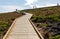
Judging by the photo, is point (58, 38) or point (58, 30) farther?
point (58, 30)

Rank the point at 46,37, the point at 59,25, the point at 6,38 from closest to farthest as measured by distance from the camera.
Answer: the point at 6,38
the point at 46,37
the point at 59,25

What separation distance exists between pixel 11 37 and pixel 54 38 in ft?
13.1

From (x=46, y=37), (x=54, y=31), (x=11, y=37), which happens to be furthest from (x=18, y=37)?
(x=54, y=31)

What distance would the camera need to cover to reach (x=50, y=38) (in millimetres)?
22641

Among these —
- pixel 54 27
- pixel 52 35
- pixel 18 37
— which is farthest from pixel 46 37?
pixel 54 27

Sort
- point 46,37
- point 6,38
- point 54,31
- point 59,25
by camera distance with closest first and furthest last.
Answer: point 6,38 → point 46,37 → point 54,31 → point 59,25

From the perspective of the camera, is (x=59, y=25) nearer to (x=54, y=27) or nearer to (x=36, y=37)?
(x=54, y=27)

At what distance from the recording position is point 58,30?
26750mm

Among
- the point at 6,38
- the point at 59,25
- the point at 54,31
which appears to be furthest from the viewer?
the point at 59,25

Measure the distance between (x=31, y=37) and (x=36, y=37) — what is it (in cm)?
47

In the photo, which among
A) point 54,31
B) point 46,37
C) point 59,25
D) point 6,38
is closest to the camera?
point 6,38

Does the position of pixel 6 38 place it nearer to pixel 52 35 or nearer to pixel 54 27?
pixel 52 35

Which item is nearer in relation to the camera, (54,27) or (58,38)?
(58,38)

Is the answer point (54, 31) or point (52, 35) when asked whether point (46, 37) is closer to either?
point (52, 35)
